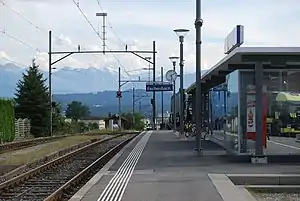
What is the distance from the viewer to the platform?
1355cm

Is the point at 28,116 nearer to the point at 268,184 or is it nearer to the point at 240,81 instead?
the point at 240,81

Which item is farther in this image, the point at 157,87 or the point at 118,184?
the point at 157,87

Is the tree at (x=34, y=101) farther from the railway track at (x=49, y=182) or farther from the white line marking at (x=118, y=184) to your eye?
the white line marking at (x=118, y=184)

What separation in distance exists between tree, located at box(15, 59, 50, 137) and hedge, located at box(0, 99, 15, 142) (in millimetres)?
11723

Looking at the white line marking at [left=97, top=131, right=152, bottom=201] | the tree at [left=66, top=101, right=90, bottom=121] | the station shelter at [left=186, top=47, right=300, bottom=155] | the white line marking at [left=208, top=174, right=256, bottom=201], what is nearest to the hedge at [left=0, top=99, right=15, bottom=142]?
the white line marking at [left=97, top=131, right=152, bottom=201]

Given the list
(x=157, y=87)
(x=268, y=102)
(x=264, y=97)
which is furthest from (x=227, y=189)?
(x=157, y=87)

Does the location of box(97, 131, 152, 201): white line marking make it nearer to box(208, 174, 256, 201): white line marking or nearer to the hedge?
box(208, 174, 256, 201): white line marking

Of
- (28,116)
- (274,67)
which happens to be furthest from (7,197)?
(28,116)

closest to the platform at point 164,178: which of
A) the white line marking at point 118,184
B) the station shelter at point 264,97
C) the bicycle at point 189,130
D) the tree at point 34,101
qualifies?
the white line marking at point 118,184

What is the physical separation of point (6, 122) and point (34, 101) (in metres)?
14.7

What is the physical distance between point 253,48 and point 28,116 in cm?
4089

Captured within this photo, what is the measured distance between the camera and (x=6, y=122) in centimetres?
4450

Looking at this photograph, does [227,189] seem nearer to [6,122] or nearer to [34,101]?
[6,122]

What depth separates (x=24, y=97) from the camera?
58.9 metres
